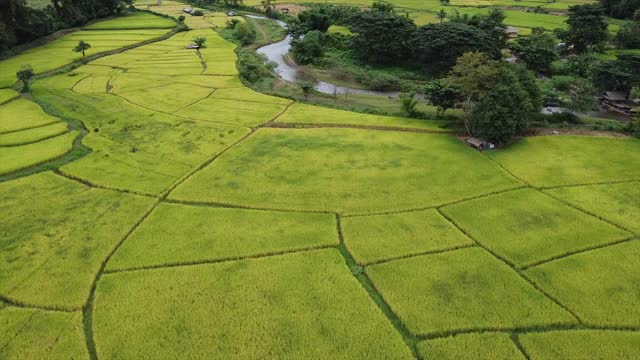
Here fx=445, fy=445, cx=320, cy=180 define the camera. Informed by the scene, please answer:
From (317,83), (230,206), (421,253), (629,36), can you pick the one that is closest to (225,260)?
(230,206)

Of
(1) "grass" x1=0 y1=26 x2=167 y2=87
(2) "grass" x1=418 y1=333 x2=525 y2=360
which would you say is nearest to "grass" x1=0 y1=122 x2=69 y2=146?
(1) "grass" x1=0 y1=26 x2=167 y2=87

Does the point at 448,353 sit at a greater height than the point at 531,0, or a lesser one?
lesser

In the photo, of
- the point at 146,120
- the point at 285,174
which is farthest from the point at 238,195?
the point at 146,120

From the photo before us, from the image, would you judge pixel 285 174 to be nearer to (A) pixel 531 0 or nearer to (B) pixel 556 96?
(B) pixel 556 96

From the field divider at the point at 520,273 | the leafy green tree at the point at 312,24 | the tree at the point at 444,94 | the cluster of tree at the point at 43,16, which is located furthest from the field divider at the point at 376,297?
the cluster of tree at the point at 43,16

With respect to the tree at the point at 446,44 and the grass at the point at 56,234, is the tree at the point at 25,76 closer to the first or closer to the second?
the grass at the point at 56,234

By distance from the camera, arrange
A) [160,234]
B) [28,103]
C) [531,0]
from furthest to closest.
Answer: [531,0] → [28,103] → [160,234]
